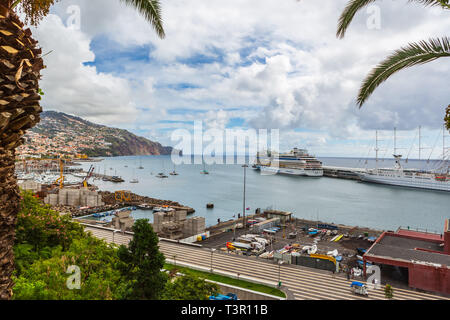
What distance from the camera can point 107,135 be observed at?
165 m

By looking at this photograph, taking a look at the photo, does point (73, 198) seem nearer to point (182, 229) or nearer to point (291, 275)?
point (182, 229)

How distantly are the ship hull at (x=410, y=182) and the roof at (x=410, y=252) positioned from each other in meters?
44.4

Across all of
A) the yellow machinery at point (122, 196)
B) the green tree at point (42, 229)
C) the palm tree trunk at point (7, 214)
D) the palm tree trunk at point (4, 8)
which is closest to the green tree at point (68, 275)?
the green tree at point (42, 229)

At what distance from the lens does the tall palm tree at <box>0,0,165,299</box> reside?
2191 mm

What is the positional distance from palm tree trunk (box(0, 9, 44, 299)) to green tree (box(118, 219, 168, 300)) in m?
4.77

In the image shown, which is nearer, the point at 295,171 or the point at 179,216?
the point at 179,216

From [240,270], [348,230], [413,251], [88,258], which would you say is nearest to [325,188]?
[348,230]

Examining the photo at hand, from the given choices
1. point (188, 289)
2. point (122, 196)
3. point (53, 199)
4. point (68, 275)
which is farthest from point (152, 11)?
point (122, 196)

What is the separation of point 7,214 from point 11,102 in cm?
107

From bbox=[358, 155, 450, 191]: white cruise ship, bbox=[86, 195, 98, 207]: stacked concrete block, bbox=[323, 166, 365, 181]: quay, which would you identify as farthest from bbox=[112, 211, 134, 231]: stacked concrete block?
bbox=[323, 166, 365, 181]: quay

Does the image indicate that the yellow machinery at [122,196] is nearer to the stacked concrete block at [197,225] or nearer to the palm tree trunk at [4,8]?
the stacked concrete block at [197,225]

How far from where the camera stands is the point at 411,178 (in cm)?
5700
